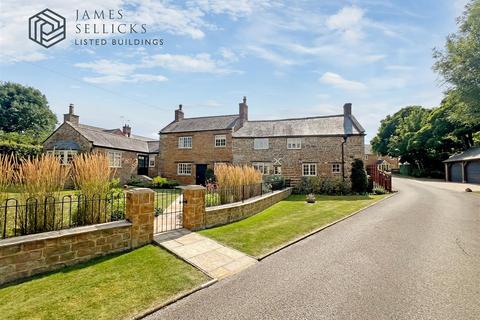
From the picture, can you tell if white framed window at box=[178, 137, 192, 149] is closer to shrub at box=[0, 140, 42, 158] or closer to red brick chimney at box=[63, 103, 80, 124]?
red brick chimney at box=[63, 103, 80, 124]

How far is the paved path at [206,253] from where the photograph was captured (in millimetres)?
5344

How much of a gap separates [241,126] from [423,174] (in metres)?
33.4

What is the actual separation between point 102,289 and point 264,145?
20.0 meters

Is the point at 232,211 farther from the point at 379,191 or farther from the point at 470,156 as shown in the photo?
the point at 470,156

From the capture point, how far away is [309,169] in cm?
2169

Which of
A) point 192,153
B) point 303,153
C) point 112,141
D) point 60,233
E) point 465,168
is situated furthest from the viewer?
point 465,168

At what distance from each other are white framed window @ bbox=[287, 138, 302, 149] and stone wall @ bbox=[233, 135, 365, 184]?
0.28 metres

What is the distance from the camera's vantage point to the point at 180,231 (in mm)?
7504

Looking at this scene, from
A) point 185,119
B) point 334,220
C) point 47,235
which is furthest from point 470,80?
point 185,119

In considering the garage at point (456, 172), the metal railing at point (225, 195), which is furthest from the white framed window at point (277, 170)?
the garage at point (456, 172)

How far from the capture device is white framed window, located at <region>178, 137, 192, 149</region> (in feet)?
83.3

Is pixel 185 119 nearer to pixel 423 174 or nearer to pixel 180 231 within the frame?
pixel 180 231

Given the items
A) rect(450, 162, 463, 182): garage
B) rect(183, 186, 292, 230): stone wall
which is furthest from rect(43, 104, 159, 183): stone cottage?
rect(450, 162, 463, 182): garage

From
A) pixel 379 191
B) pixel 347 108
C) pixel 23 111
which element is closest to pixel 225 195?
pixel 379 191
